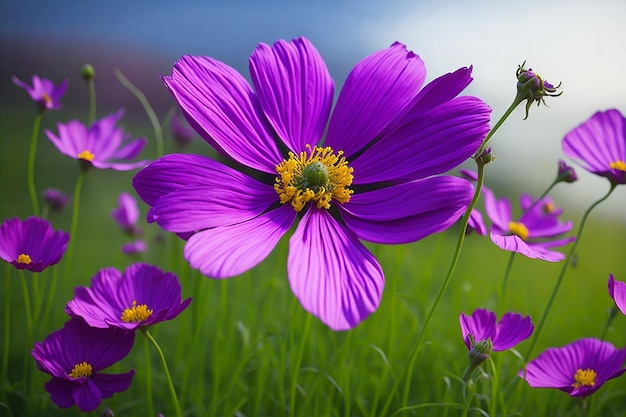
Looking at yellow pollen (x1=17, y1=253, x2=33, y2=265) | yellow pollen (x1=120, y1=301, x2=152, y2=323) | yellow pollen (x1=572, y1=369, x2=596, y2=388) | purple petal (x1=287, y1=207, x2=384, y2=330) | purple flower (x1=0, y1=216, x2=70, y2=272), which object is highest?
purple petal (x1=287, y1=207, x2=384, y2=330)

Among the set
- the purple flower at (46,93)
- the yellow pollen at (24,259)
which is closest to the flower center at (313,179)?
the yellow pollen at (24,259)

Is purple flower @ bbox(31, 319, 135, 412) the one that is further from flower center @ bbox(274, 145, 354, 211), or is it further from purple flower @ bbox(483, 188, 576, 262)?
purple flower @ bbox(483, 188, 576, 262)

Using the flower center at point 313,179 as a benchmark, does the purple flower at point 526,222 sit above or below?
below

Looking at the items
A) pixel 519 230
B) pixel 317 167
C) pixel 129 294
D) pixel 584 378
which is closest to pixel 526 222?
pixel 519 230

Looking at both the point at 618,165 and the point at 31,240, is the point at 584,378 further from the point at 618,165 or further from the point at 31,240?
the point at 31,240

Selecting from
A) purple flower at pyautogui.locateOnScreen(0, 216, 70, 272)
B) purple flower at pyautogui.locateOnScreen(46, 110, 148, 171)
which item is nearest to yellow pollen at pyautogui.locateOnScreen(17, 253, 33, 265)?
purple flower at pyautogui.locateOnScreen(0, 216, 70, 272)

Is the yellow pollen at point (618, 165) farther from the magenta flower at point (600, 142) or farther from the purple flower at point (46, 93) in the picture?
the purple flower at point (46, 93)

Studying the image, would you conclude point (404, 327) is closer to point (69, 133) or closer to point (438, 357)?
point (438, 357)

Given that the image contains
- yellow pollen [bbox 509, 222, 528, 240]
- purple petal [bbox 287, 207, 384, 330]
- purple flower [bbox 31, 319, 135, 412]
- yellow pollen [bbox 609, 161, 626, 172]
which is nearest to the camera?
purple petal [bbox 287, 207, 384, 330]

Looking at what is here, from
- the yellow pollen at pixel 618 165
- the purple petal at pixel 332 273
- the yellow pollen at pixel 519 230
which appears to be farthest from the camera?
the yellow pollen at pixel 519 230
